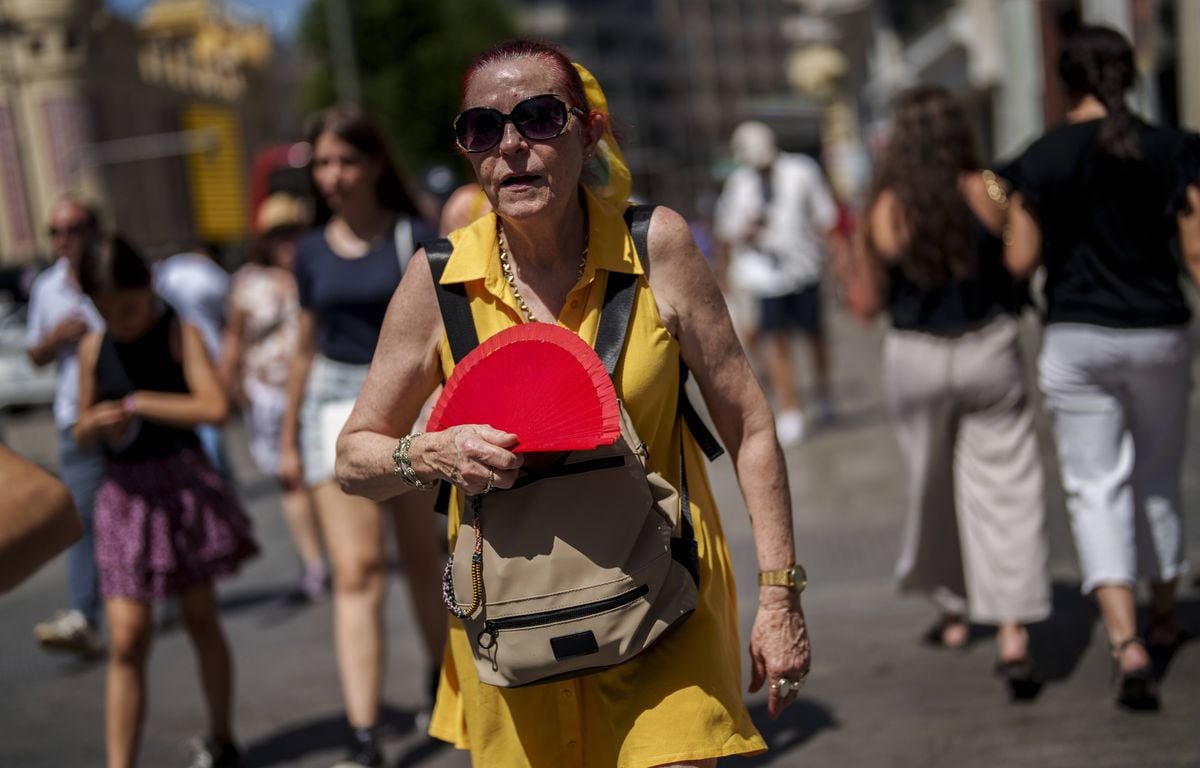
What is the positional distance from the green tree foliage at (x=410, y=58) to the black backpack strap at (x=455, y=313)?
4734 centimetres

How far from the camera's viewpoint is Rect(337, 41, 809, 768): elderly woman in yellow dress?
2730 millimetres

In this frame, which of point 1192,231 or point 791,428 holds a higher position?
point 1192,231

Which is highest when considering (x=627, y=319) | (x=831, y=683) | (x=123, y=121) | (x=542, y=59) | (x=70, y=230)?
(x=123, y=121)

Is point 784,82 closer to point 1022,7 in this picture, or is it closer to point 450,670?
point 1022,7

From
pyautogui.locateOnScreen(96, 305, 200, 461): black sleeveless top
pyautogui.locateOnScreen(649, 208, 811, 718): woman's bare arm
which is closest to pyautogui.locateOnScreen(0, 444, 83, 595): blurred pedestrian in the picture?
pyautogui.locateOnScreen(649, 208, 811, 718): woman's bare arm

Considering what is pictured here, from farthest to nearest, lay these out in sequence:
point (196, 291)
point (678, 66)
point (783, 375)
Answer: point (678, 66) < point (783, 375) < point (196, 291)

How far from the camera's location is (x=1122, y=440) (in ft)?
15.6

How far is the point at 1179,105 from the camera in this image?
12727 mm

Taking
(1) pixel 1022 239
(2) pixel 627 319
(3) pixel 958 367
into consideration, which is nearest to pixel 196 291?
(3) pixel 958 367

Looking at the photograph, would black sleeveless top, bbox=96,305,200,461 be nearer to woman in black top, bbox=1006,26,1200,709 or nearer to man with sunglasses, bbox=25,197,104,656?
man with sunglasses, bbox=25,197,104,656

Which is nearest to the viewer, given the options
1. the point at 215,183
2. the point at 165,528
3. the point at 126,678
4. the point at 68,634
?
the point at 126,678

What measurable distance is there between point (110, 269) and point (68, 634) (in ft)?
5.48

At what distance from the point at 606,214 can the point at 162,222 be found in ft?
160

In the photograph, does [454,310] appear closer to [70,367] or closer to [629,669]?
[629,669]
